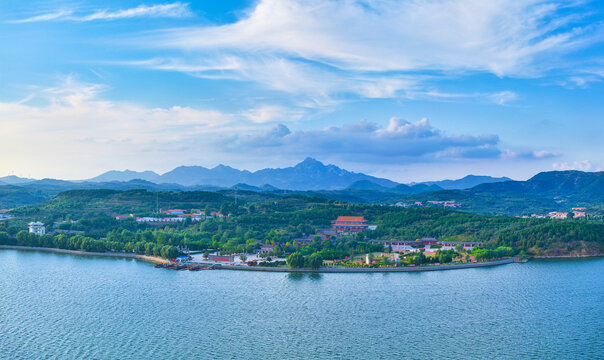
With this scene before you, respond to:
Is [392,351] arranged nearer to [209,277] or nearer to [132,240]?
[209,277]

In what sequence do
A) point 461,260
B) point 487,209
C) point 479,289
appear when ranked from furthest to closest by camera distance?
point 487,209 < point 461,260 < point 479,289

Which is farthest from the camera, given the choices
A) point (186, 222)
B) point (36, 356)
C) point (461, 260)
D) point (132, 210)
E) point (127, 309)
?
point (132, 210)

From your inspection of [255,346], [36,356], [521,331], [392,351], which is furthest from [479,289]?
[36,356]

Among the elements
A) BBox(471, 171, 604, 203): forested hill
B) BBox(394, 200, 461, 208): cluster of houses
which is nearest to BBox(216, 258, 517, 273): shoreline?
BBox(394, 200, 461, 208): cluster of houses

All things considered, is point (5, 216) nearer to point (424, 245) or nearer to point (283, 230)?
point (283, 230)

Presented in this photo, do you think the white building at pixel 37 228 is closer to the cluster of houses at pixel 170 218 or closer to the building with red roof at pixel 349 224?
the cluster of houses at pixel 170 218

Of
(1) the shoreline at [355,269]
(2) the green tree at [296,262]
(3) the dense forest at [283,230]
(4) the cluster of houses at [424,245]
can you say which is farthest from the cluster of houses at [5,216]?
(4) the cluster of houses at [424,245]

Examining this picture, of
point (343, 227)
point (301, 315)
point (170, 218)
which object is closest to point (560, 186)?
point (343, 227)

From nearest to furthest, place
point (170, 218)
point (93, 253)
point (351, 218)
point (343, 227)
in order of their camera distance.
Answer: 1. point (93, 253)
2. point (343, 227)
3. point (351, 218)
4. point (170, 218)
